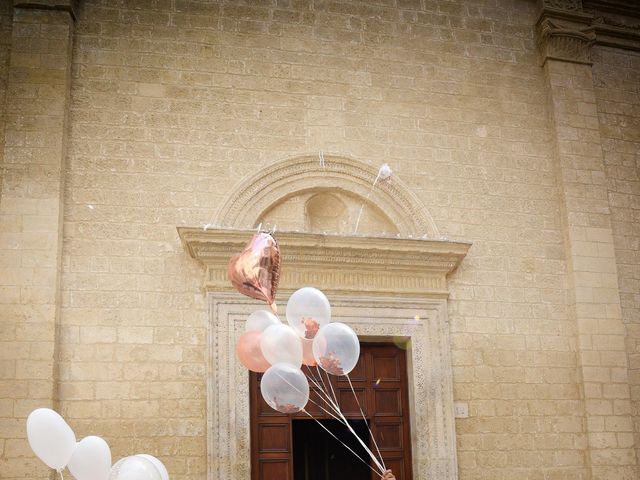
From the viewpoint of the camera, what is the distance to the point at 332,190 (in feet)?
24.5

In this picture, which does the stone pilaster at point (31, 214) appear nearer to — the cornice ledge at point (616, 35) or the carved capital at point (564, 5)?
the carved capital at point (564, 5)

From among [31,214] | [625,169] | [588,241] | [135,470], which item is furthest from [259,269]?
[625,169]

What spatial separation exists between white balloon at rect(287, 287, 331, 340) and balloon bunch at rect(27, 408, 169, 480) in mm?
1303

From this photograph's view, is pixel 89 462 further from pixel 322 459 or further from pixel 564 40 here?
pixel 564 40

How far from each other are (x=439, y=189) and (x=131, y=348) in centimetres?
304

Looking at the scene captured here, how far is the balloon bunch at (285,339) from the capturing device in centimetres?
509

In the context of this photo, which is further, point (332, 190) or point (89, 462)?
point (332, 190)

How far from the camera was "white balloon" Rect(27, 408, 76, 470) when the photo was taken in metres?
4.48

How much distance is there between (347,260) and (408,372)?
1.10 meters

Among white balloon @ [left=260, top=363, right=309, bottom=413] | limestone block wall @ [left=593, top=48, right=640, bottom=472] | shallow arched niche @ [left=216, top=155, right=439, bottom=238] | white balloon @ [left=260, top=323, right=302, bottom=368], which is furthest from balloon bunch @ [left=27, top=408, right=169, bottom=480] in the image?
limestone block wall @ [left=593, top=48, right=640, bottom=472]

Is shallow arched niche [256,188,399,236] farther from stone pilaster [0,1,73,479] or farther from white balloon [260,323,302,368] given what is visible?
white balloon [260,323,302,368]

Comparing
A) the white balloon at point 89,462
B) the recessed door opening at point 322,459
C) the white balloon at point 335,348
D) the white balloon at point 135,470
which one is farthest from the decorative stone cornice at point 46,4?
the recessed door opening at point 322,459

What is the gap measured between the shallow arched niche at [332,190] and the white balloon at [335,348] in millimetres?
2032

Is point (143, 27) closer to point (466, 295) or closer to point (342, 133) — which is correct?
point (342, 133)
